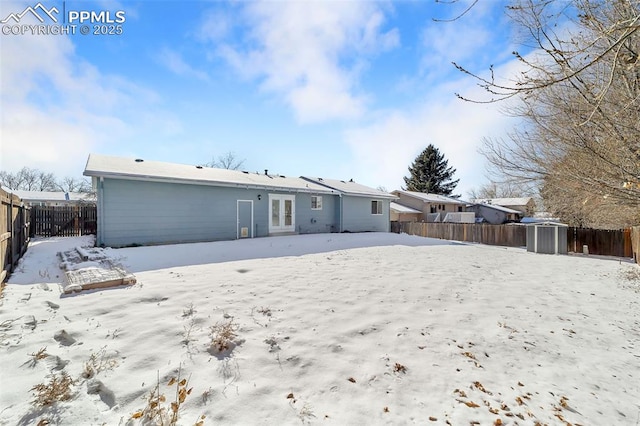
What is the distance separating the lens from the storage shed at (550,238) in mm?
12164

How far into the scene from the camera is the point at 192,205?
11.2m

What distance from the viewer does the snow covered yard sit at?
214 centimetres

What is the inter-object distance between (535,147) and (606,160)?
2580 mm

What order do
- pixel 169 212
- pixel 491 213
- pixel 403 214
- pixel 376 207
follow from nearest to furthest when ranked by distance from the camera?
pixel 169 212 → pixel 376 207 → pixel 403 214 → pixel 491 213

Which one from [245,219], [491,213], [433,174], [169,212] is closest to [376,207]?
[245,219]

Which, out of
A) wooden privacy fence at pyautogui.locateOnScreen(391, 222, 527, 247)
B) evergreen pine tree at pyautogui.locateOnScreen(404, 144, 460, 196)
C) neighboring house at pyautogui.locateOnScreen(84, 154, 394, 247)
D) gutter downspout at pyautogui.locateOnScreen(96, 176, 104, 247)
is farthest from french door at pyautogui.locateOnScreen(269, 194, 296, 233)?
evergreen pine tree at pyautogui.locateOnScreen(404, 144, 460, 196)

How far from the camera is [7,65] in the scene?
6.31 metres

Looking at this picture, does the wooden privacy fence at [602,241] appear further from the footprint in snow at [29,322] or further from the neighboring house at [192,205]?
the footprint in snow at [29,322]

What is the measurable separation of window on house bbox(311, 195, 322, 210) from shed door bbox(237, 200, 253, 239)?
380cm

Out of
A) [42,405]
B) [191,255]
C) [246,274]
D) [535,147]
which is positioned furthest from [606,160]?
[191,255]

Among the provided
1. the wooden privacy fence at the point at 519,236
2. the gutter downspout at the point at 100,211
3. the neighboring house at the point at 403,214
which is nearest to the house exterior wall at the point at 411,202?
the neighboring house at the point at 403,214

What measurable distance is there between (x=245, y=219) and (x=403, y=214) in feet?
66.1

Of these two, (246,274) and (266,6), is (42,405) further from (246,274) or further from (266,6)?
(266,6)

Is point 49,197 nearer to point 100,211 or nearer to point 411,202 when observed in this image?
point 100,211
